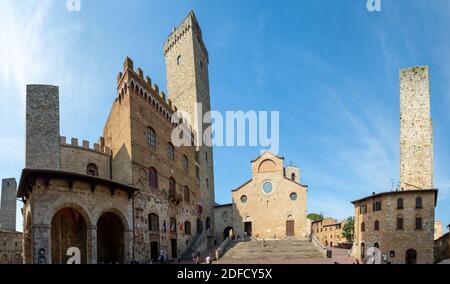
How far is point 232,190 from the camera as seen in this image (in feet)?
150

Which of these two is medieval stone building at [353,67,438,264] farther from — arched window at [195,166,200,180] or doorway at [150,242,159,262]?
doorway at [150,242,159,262]

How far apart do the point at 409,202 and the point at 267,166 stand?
68.8 feet

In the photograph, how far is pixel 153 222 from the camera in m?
24.1

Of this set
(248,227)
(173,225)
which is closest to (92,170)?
(173,225)

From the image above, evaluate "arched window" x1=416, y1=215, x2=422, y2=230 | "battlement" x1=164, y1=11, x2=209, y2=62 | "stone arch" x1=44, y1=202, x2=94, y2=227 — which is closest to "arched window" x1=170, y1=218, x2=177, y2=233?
"stone arch" x1=44, y1=202, x2=94, y2=227

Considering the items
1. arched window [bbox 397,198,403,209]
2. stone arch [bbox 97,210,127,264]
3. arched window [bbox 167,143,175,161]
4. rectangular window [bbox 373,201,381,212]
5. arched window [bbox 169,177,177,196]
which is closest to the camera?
stone arch [bbox 97,210,127,264]

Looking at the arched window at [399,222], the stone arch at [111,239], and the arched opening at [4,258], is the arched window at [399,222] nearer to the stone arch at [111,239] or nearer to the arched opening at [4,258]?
the stone arch at [111,239]

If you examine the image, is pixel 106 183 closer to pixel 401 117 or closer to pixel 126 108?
pixel 126 108

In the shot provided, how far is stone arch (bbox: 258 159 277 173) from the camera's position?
147 ft

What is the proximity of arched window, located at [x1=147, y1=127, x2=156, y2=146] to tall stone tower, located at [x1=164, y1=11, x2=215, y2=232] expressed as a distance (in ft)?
40.9

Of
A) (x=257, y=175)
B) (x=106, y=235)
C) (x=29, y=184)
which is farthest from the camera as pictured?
(x=257, y=175)

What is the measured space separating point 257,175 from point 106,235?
27.5 metres

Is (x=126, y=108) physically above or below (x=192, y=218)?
above

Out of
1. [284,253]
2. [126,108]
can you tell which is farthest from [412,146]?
[126,108]
